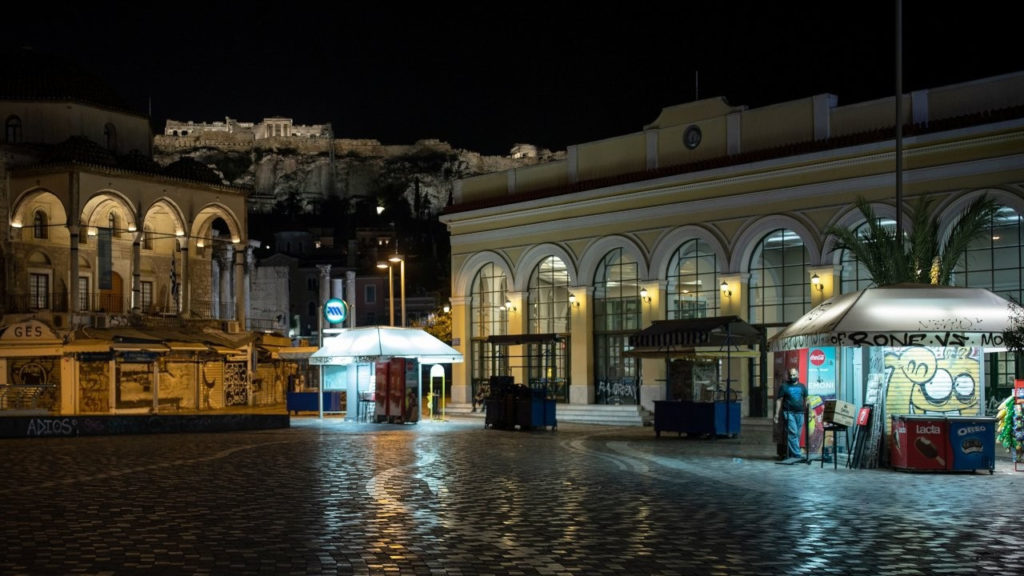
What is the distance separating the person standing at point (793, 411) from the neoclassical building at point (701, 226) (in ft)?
25.7

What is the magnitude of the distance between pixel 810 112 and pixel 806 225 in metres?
3.23

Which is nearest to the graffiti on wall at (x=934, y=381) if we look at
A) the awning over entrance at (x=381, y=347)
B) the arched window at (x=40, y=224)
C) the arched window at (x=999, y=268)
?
the arched window at (x=999, y=268)

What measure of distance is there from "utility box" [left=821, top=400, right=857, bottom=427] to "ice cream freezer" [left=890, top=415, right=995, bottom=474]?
3.14ft

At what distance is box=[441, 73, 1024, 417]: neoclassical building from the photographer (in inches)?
1146

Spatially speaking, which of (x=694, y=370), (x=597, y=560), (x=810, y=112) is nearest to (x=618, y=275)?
(x=694, y=370)

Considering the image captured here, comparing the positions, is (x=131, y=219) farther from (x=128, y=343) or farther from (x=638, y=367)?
(x=638, y=367)

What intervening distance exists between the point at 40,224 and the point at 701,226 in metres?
28.2

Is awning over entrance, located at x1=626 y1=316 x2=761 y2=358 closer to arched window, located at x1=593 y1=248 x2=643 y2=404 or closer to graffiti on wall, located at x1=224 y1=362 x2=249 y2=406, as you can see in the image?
arched window, located at x1=593 y1=248 x2=643 y2=404

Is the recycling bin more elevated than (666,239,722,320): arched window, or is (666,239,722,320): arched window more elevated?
(666,239,722,320): arched window

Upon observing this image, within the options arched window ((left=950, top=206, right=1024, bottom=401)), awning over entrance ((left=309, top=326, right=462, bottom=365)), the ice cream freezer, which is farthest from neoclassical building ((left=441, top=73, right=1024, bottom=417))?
the ice cream freezer

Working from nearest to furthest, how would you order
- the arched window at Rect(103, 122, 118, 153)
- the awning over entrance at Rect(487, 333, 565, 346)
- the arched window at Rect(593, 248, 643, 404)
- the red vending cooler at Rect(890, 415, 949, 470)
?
the red vending cooler at Rect(890, 415, 949, 470) < the awning over entrance at Rect(487, 333, 565, 346) < the arched window at Rect(593, 248, 643, 404) < the arched window at Rect(103, 122, 118, 153)

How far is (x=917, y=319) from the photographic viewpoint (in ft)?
62.8

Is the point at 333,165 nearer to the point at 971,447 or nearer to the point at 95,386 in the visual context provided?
the point at 95,386

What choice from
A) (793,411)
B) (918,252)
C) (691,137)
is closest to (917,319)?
(793,411)
